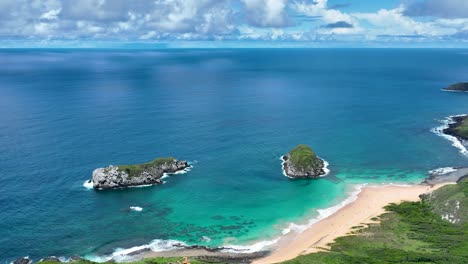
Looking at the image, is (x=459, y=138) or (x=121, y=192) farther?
(x=459, y=138)

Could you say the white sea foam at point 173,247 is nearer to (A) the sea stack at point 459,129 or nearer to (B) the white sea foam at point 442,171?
(B) the white sea foam at point 442,171

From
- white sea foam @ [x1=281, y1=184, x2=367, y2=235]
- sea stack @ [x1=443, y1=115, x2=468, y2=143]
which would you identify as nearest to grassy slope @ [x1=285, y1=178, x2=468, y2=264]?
white sea foam @ [x1=281, y1=184, x2=367, y2=235]

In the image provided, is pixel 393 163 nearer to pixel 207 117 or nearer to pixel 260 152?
pixel 260 152

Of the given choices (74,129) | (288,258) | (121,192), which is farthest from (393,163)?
(74,129)

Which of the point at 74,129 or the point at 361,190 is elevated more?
the point at 74,129

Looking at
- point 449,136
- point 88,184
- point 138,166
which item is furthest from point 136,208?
point 449,136

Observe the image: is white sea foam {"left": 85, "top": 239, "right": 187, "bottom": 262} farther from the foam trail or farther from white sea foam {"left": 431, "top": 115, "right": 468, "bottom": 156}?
white sea foam {"left": 431, "top": 115, "right": 468, "bottom": 156}
